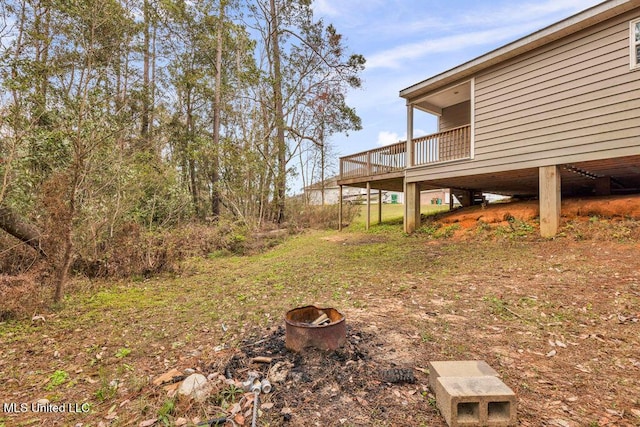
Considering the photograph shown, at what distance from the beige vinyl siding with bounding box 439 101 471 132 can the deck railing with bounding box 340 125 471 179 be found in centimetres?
217

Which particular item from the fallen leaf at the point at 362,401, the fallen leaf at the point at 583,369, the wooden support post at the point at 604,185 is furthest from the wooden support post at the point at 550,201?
the fallen leaf at the point at 362,401

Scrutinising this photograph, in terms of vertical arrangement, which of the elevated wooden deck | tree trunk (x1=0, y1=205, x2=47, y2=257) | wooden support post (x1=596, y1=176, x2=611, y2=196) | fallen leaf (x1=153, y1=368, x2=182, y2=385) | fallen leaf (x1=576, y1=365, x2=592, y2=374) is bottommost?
fallen leaf (x1=153, y1=368, x2=182, y2=385)

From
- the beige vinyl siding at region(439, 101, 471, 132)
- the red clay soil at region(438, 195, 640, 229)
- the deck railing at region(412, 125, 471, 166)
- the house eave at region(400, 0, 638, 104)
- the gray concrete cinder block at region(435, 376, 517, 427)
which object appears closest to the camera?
the gray concrete cinder block at region(435, 376, 517, 427)

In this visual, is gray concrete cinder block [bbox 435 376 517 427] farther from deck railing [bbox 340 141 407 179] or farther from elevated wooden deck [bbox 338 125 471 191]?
deck railing [bbox 340 141 407 179]

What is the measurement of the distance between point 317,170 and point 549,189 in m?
12.6

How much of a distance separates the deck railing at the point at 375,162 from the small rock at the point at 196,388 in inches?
344

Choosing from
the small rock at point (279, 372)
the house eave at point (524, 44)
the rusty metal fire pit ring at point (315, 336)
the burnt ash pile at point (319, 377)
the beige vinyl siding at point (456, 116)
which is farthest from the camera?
the beige vinyl siding at point (456, 116)

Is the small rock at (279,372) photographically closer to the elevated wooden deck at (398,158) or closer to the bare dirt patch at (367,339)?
the bare dirt patch at (367,339)

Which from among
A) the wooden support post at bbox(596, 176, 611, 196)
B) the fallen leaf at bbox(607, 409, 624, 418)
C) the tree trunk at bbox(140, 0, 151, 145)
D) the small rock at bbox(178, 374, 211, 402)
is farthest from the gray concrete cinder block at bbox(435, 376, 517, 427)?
the tree trunk at bbox(140, 0, 151, 145)

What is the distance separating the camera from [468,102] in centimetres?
1043

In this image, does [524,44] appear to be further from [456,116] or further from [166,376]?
[166,376]

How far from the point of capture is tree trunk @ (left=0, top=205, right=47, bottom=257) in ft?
14.8

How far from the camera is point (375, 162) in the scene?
11.3 m

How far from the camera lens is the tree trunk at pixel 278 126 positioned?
12.6 meters
